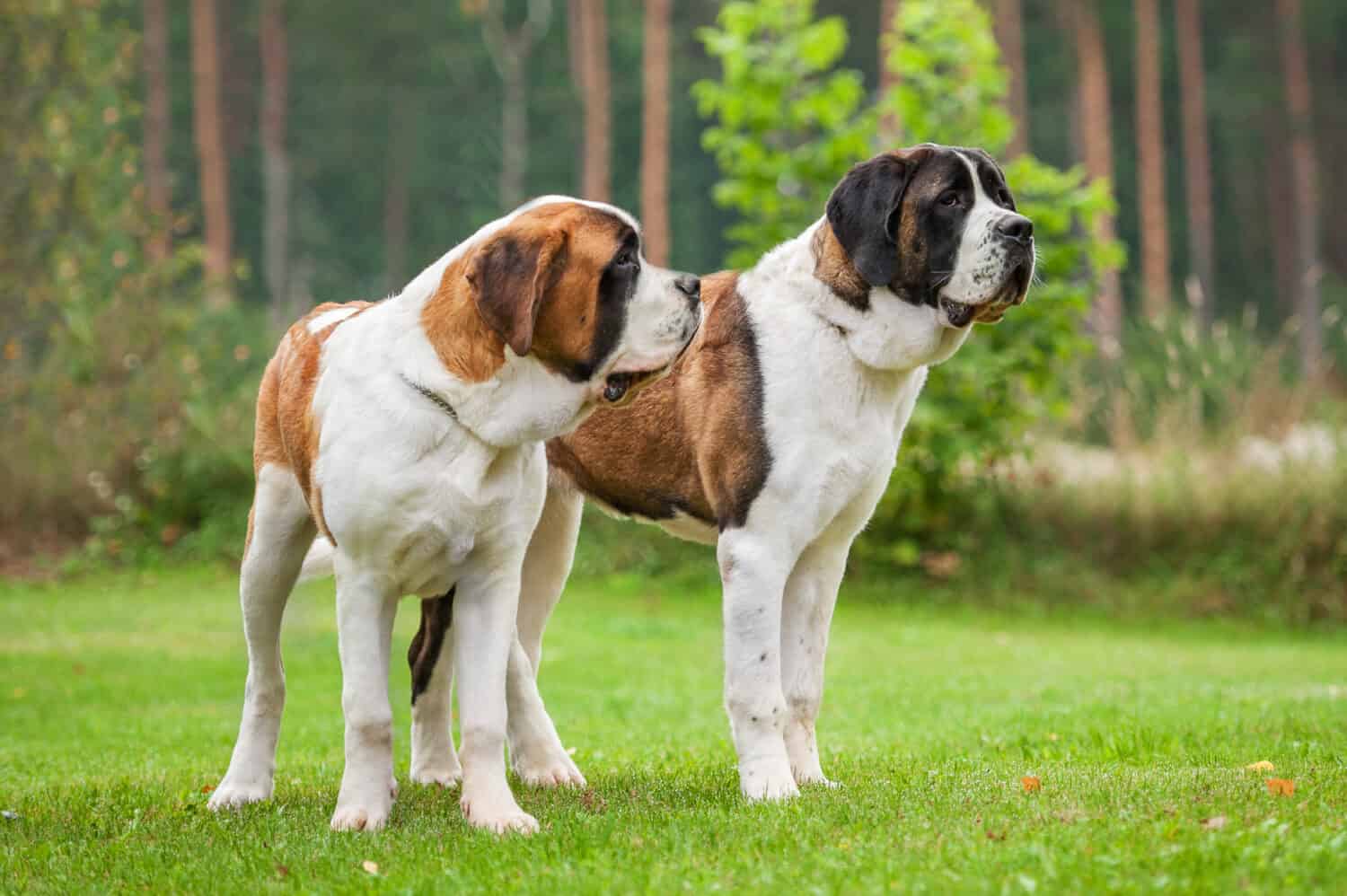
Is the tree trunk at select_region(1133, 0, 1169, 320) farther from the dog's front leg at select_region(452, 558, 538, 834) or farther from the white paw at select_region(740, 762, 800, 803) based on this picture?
the dog's front leg at select_region(452, 558, 538, 834)

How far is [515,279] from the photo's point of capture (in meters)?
4.51

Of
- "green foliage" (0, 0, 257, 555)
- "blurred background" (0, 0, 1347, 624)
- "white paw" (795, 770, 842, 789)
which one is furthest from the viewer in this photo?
"green foliage" (0, 0, 257, 555)

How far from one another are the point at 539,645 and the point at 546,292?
2122mm

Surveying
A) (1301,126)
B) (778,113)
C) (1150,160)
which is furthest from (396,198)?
(778,113)

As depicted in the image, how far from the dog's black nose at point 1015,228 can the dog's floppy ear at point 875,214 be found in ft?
1.11

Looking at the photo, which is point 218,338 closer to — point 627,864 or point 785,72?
point 785,72

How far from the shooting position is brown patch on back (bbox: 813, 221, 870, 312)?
5.22 m

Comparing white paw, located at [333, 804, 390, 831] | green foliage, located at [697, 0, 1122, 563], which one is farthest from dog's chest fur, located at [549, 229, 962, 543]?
green foliage, located at [697, 0, 1122, 563]

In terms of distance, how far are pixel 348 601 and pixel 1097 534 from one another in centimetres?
1116

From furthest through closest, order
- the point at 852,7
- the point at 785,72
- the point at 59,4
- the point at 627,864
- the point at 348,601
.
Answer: the point at 852,7 → the point at 59,4 → the point at 785,72 → the point at 348,601 → the point at 627,864

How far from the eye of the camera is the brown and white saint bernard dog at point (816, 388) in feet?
16.8

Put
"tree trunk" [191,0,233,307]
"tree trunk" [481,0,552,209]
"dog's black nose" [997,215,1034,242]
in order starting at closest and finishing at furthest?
"dog's black nose" [997,215,1034,242], "tree trunk" [191,0,233,307], "tree trunk" [481,0,552,209]

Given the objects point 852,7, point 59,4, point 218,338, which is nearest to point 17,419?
point 218,338

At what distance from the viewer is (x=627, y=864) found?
4141 mm
